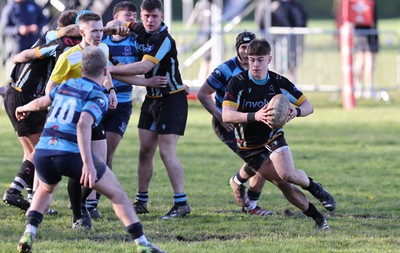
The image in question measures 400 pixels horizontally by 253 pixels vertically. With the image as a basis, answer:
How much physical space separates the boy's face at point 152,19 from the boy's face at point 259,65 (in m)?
1.25

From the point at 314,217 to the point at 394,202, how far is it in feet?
5.98

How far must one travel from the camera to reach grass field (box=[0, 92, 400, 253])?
722cm

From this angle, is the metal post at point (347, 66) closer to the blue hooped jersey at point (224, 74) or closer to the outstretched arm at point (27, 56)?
the blue hooped jersey at point (224, 74)

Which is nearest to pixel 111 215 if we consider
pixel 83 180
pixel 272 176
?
pixel 272 176

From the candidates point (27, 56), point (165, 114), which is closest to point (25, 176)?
point (27, 56)

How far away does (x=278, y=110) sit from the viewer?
297 inches

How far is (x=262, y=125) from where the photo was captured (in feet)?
26.4

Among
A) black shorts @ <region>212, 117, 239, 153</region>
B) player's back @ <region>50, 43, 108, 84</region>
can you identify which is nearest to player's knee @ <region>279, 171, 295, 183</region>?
black shorts @ <region>212, 117, 239, 153</region>

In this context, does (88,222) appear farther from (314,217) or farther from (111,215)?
(314,217)

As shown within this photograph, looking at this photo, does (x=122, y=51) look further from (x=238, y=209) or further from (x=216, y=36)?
(x=216, y=36)

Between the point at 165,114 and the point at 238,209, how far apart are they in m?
1.23

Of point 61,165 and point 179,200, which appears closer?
point 61,165

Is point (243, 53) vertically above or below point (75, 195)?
above

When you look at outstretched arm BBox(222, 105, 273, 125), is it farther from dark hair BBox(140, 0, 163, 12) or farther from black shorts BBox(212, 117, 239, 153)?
dark hair BBox(140, 0, 163, 12)
